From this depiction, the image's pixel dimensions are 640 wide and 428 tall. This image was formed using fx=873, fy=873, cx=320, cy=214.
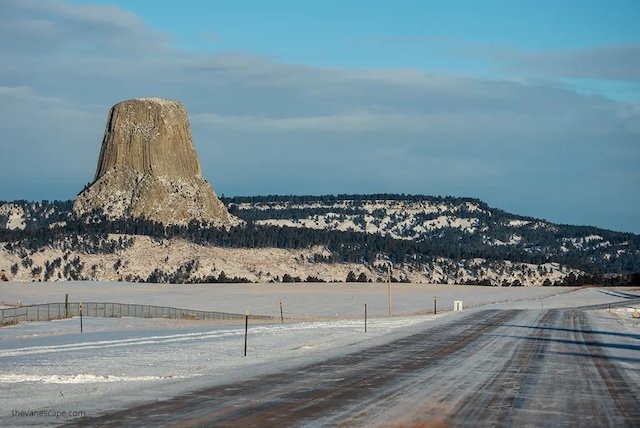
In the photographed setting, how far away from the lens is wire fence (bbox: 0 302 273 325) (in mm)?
52375

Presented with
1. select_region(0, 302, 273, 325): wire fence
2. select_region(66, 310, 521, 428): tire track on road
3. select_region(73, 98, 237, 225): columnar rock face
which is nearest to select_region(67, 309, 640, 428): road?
select_region(66, 310, 521, 428): tire track on road

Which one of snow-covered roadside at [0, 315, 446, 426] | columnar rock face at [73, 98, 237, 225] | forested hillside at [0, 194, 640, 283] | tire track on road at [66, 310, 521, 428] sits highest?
columnar rock face at [73, 98, 237, 225]

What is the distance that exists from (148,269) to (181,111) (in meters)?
39.0

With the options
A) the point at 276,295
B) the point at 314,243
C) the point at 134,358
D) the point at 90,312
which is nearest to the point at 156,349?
the point at 134,358

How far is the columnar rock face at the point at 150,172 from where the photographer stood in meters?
125

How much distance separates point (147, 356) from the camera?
27.2m

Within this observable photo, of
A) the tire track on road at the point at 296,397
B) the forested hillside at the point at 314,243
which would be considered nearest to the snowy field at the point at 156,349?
the tire track on road at the point at 296,397

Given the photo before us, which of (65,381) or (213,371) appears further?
(213,371)

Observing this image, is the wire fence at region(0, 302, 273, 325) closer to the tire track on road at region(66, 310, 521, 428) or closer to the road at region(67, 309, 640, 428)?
the road at region(67, 309, 640, 428)

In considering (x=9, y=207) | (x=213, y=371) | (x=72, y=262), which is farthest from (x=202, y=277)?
(x=213, y=371)

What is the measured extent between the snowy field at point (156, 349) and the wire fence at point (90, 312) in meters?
3.70

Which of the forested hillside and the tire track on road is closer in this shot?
the tire track on road

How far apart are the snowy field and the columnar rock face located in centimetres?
4565

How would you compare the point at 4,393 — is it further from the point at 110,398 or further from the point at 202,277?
the point at 202,277
